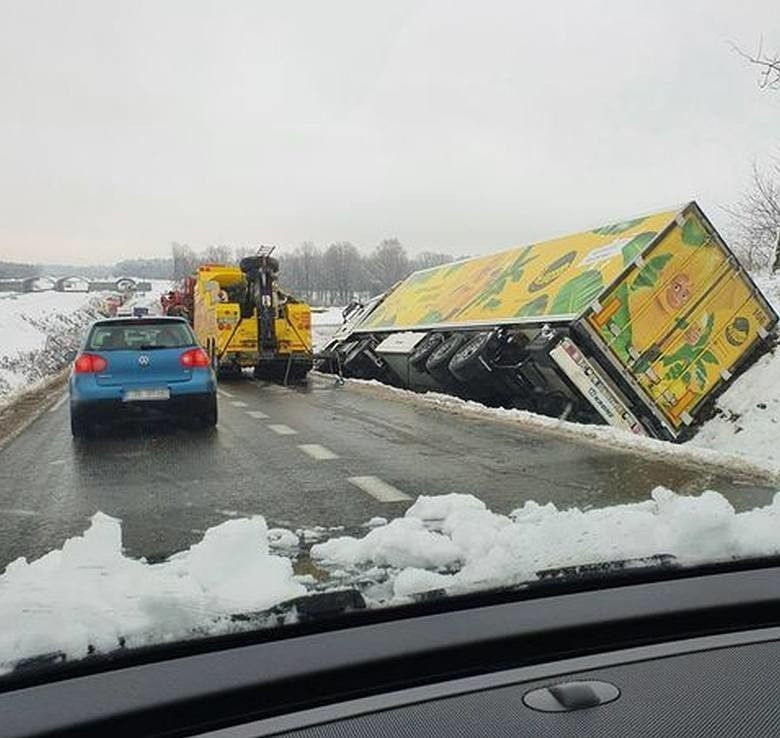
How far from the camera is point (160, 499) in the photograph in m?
6.88

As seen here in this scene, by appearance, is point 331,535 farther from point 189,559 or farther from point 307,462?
point 307,462

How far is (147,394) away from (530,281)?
280 inches

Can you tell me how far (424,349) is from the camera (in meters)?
17.4

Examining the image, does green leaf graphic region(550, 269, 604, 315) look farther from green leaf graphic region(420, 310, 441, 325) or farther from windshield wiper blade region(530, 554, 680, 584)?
windshield wiper blade region(530, 554, 680, 584)

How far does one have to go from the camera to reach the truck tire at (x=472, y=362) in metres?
14.4

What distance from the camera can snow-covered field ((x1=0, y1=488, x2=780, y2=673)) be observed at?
259 cm

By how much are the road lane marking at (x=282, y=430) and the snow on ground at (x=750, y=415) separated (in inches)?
217

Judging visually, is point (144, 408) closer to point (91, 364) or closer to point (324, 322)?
point (91, 364)

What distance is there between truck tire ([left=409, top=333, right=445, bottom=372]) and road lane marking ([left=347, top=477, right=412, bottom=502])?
944 centimetres

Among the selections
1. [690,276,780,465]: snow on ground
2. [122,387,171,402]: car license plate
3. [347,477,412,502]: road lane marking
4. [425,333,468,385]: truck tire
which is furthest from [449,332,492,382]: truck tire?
[347,477,412,502]: road lane marking

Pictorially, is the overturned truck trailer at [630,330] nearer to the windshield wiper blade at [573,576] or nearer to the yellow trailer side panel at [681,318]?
the yellow trailer side panel at [681,318]

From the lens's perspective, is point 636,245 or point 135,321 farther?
point 636,245

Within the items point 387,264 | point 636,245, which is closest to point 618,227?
point 636,245

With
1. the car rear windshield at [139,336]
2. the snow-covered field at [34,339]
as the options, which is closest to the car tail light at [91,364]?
the car rear windshield at [139,336]
